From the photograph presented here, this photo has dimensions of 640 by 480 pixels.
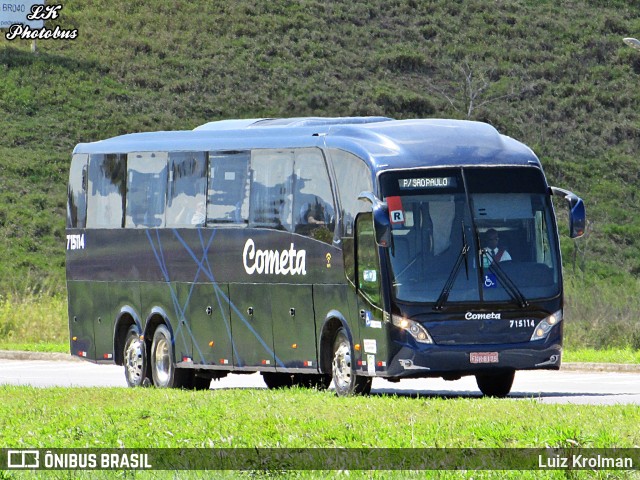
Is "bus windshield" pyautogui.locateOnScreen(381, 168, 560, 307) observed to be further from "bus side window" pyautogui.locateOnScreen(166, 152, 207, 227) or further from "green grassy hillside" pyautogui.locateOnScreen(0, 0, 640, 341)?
"green grassy hillside" pyautogui.locateOnScreen(0, 0, 640, 341)

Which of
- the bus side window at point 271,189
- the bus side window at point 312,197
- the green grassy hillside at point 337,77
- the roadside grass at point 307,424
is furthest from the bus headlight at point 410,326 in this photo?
the green grassy hillside at point 337,77

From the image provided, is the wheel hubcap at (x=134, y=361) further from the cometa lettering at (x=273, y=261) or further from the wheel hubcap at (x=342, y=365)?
the wheel hubcap at (x=342, y=365)

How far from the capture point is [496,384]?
73.0ft

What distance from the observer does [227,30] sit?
86.1m

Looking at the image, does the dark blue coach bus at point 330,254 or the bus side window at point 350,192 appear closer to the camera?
the dark blue coach bus at point 330,254

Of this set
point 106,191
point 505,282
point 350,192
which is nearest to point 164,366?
point 106,191

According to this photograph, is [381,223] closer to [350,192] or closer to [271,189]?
[350,192]

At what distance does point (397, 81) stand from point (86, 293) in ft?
184

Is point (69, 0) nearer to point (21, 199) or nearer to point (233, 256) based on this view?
point (21, 199)

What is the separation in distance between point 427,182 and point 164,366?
20.2 ft

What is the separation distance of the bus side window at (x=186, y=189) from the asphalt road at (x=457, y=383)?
3001 mm

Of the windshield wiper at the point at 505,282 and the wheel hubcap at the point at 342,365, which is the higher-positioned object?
the windshield wiper at the point at 505,282

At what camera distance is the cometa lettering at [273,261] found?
22.1m

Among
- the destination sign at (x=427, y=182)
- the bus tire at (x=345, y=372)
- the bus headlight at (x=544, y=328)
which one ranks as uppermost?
the destination sign at (x=427, y=182)
